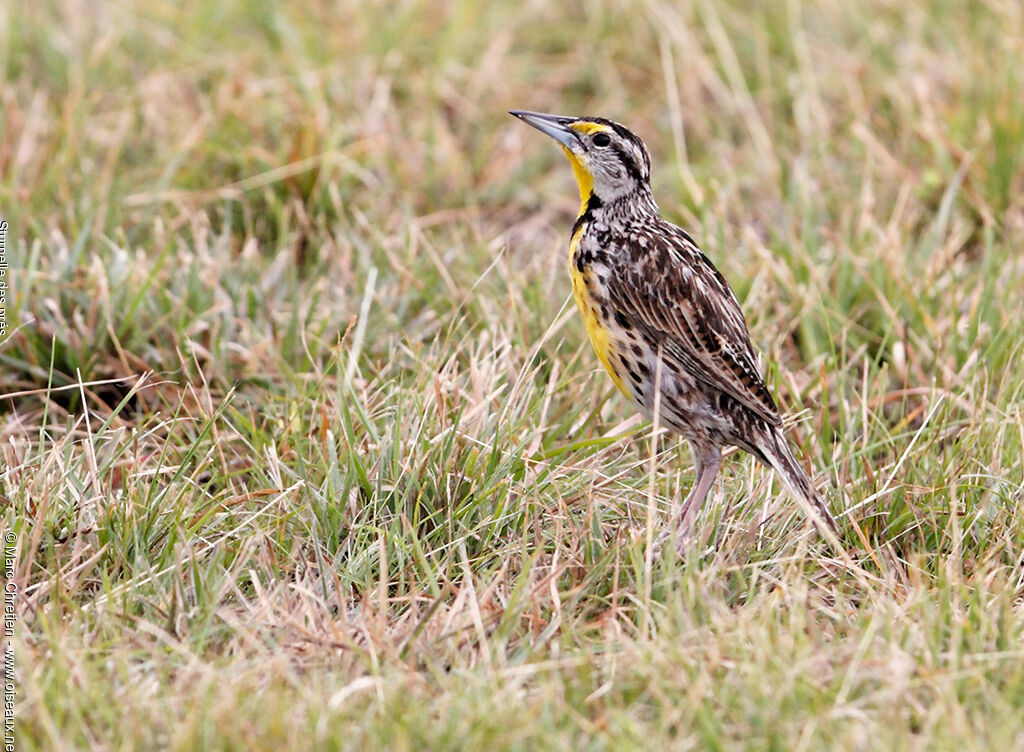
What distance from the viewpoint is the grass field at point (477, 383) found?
286 cm

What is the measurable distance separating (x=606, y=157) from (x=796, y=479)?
3.04 feet

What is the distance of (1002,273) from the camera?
16.1 ft

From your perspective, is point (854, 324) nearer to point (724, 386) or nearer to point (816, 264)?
point (816, 264)

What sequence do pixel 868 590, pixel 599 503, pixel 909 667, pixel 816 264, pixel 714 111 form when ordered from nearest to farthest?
pixel 909 667
pixel 868 590
pixel 599 503
pixel 816 264
pixel 714 111

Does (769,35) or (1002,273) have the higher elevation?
(769,35)

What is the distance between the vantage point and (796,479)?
3.52 m

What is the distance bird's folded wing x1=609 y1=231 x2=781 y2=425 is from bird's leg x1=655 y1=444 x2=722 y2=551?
0.15m

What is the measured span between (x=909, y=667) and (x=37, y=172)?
3.43m

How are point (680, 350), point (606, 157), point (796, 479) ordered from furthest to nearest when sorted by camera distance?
point (606, 157)
point (680, 350)
point (796, 479)

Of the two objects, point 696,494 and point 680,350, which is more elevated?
point 680,350

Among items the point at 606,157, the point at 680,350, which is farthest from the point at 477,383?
the point at 606,157

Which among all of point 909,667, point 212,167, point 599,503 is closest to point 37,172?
point 212,167

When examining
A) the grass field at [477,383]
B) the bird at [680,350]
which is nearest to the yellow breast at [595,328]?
the bird at [680,350]

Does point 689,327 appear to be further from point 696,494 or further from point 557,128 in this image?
point 557,128
